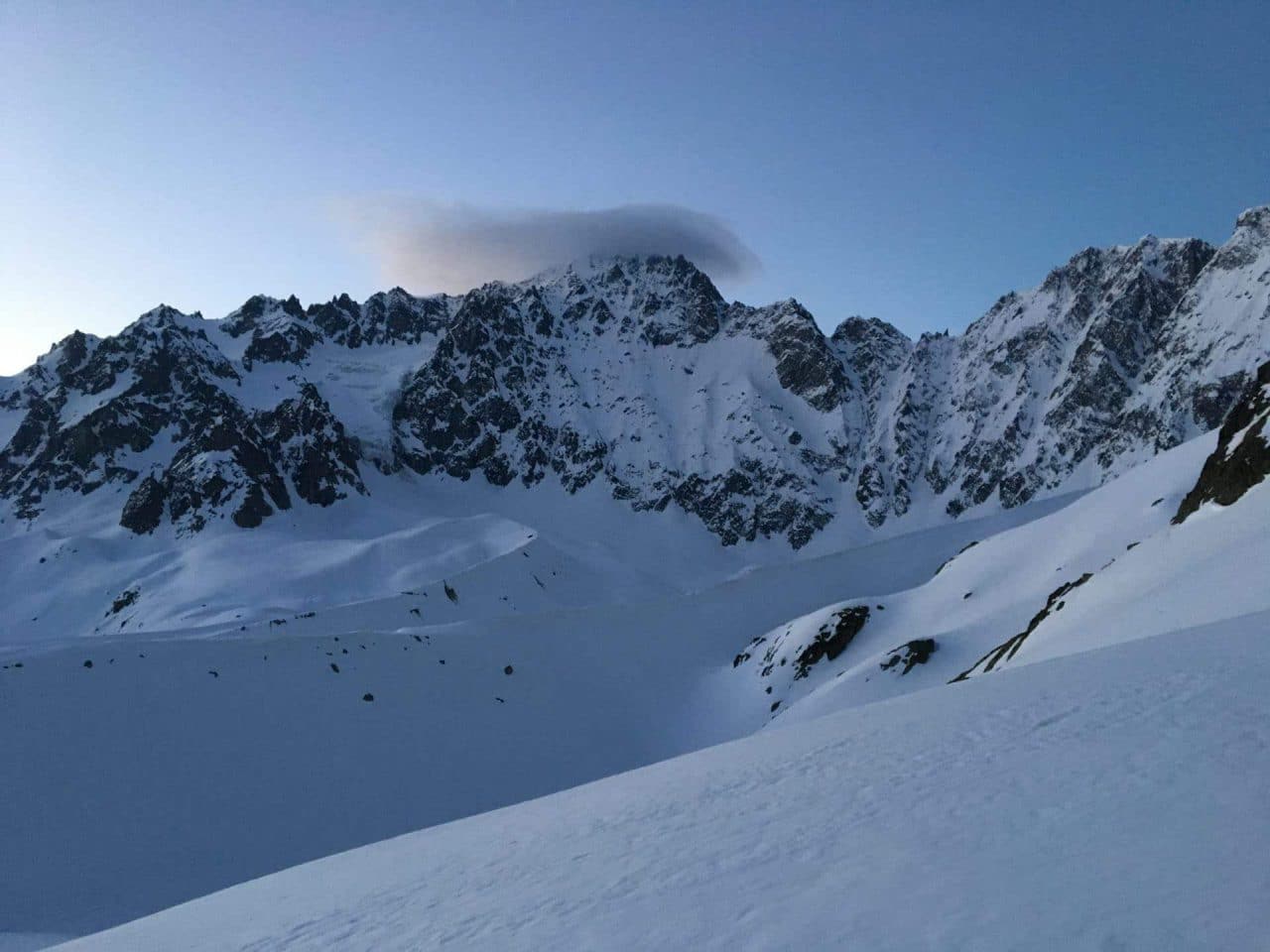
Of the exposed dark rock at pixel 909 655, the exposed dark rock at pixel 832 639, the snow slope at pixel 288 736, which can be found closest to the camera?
the snow slope at pixel 288 736

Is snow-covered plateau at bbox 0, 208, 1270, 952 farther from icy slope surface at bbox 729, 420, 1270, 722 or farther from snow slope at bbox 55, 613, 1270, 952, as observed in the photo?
icy slope surface at bbox 729, 420, 1270, 722

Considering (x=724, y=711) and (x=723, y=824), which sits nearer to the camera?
(x=723, y=824)

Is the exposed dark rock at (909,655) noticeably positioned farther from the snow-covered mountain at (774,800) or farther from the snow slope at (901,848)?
the snow slope at (901,848)

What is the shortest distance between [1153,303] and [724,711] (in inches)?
6857

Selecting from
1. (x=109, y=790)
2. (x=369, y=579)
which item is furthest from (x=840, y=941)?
(x=369, y=579)

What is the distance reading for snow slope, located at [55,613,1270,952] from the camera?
5.55m

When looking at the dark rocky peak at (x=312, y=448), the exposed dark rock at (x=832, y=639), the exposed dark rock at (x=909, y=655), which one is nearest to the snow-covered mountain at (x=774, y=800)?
the exposed dark rock at (x=909, y=655)

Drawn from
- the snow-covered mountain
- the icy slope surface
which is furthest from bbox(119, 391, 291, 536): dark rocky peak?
the snow-covered mountain

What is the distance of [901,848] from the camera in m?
7.07

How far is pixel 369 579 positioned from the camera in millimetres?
96562

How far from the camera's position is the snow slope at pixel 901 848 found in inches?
218

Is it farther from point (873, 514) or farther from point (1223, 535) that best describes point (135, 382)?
point (1223, 535)

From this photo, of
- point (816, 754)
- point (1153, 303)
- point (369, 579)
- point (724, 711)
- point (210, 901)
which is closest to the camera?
point (816, 754)

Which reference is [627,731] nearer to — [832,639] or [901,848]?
[832,639]
